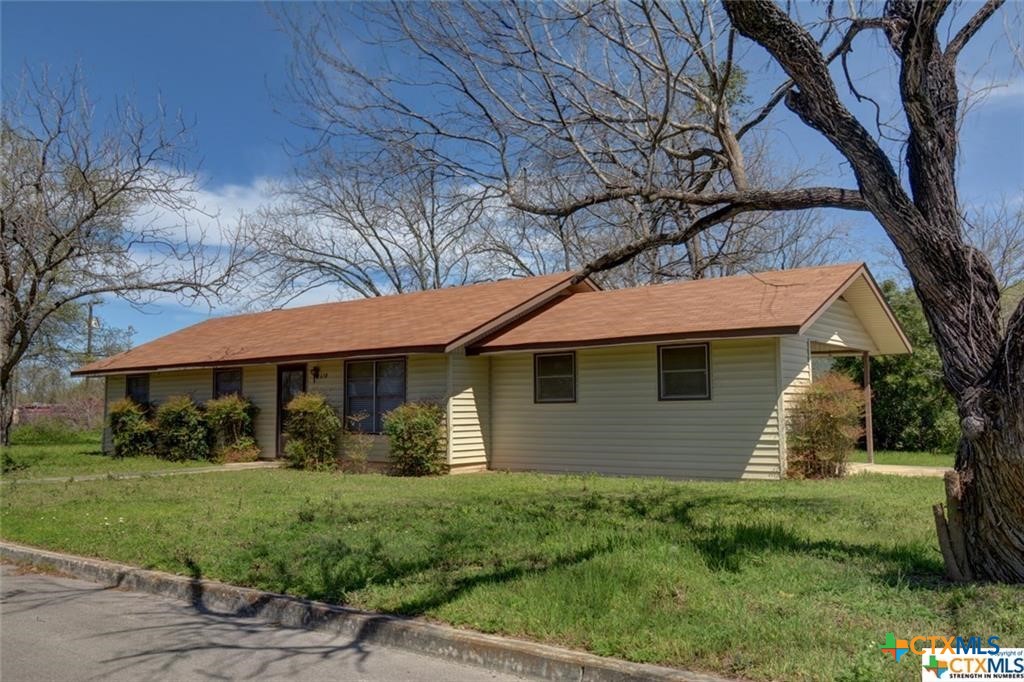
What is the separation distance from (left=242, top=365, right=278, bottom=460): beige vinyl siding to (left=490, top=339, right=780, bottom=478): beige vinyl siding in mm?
6122

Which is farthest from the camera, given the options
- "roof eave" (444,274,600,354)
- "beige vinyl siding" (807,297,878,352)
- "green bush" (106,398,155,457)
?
"green bush" (106,398,155,457)

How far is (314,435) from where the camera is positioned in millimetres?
18641

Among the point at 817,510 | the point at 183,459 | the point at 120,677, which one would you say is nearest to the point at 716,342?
the point at 817,510

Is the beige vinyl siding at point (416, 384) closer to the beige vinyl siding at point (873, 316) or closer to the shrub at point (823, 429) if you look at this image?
the shrub at point (823, 429)

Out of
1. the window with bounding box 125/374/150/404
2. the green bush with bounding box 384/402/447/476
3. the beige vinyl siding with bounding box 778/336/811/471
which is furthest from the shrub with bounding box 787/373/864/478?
the window with bounding box 125/374/150/404

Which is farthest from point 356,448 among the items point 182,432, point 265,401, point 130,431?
point 130,431

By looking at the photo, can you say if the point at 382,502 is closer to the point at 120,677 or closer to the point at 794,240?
the point at 120,677

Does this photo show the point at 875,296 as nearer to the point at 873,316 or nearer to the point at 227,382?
the point at 873,316

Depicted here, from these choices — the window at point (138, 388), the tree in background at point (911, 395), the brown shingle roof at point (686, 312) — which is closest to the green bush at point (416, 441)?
the brown shingle roof at point (686, 312)

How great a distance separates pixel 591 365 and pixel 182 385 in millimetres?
12728

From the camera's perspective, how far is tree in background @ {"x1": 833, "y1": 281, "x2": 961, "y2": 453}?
→ 21500 millimetres

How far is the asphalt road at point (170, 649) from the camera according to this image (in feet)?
18.2

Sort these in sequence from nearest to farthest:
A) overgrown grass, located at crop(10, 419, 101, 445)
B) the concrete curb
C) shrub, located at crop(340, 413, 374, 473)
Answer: the concrete curb, shrub, located at crop(340, 413, 374, 473), overgrown grass, located at crop(10, 419, 101, 445)

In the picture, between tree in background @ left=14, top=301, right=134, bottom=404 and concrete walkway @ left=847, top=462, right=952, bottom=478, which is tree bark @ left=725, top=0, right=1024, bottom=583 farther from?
tree in background @ left=14, top=301, right=134, bottom=404
